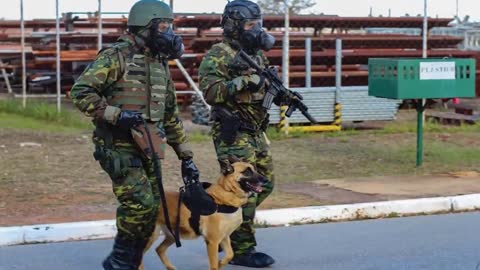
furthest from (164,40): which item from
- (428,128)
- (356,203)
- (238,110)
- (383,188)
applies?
(428,128)

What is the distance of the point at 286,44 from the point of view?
13.8m

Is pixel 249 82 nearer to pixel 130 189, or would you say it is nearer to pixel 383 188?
pixel 130 189

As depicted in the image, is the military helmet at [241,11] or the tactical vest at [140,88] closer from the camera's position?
the tactical vest at [140,88]

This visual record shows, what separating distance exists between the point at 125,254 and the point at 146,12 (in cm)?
142

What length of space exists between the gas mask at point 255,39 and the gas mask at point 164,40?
75 centimetres

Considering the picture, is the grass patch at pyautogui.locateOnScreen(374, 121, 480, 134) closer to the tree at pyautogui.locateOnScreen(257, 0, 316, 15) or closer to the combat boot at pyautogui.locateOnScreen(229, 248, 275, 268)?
the combat boot at pyautogui.locateOnScreen(229, 248, 275, 268)

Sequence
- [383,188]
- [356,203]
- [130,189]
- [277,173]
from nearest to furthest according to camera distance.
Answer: [130,189], [356,203], [383,188], [277,173]

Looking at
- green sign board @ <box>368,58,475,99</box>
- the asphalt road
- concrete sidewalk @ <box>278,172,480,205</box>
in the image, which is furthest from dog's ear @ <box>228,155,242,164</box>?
green sign board @ <box>368,58,475,99</box>

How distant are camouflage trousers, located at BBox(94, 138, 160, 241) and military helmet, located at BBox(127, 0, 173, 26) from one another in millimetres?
716

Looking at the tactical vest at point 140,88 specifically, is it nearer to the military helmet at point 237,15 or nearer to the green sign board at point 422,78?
the military helmet at point 237,15

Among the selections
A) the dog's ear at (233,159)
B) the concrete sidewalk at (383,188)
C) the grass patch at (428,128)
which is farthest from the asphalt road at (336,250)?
the grass patch at (428,128)

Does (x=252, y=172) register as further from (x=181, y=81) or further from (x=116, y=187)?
(x=181, y=81)

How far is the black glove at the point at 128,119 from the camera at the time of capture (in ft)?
16.0

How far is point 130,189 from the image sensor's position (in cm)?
500
